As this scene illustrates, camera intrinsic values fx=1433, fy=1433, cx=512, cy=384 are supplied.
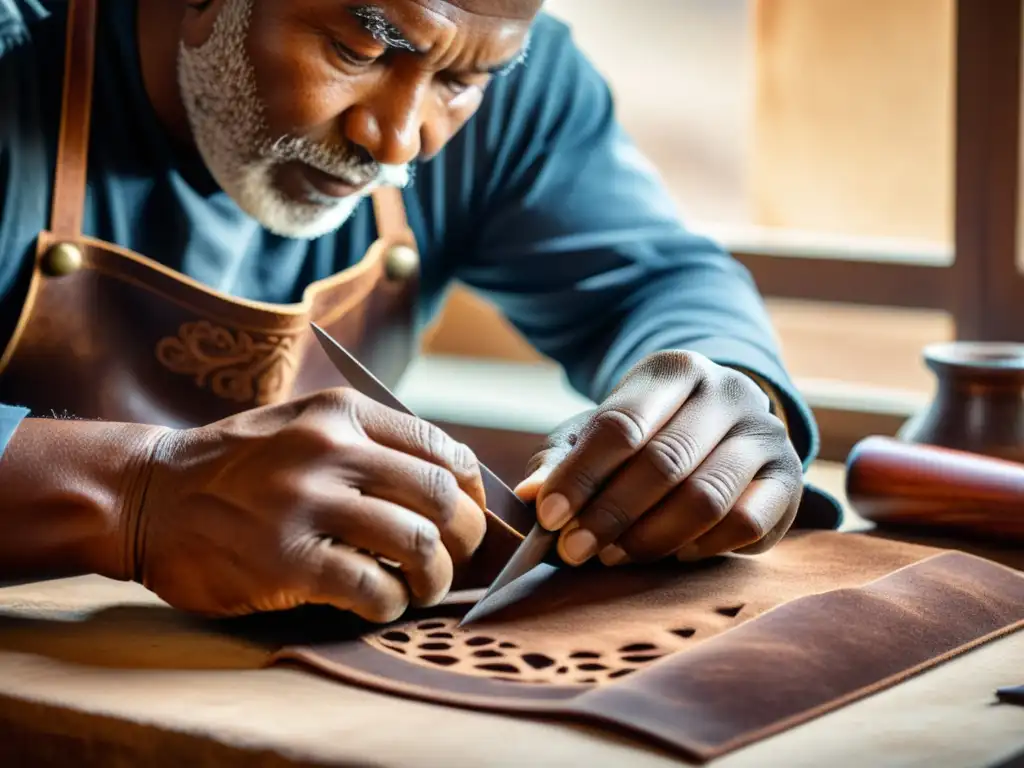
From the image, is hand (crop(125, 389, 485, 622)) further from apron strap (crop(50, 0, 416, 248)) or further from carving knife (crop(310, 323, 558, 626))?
apron strap (crop(50, 0, 416, 248))

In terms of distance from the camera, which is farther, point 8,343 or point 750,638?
point 8,343

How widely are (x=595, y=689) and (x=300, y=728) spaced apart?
26 cm

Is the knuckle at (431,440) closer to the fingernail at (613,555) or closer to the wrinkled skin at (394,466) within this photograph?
the wrinkled skin at (394,466)

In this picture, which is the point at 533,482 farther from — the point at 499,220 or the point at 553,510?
the point at 499,220

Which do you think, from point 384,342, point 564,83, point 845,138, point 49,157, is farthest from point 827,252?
point 49,157

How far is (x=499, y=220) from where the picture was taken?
2457mm

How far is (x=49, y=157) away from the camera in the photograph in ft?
6.45

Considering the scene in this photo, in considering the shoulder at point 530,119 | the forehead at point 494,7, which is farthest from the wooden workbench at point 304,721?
the shoulder at point 530,119

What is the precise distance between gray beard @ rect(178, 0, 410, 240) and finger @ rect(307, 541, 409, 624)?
Result: 0.70 metres

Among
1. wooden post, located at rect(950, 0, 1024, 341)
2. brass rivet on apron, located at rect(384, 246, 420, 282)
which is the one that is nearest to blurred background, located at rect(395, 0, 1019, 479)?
wooden post, located at rect(950, 0, 1024, 341)

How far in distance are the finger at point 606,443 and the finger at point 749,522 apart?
0.43 feet

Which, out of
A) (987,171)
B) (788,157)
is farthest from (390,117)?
(788,157)

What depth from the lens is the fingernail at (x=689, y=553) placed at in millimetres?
1619

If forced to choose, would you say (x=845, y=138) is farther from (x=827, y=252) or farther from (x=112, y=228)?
(x=112, y=228)
